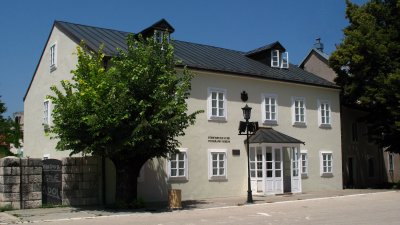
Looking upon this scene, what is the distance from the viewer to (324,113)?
29.0 meters

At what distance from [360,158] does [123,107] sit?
75.2 ft

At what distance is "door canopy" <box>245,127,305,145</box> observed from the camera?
23859mm

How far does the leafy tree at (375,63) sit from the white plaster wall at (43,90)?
16.0 metres

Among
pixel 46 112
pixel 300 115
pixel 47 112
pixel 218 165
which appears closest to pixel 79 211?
pixel 218 165

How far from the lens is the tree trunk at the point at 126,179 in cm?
1806

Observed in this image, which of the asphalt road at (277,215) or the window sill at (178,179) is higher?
the window sill at (178,179)

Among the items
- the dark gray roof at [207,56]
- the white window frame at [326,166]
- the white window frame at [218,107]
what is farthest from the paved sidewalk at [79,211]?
the white window frame at [326,166]

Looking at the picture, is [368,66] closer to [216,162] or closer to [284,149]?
[284,149]

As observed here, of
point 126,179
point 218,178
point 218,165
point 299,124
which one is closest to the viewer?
point 126,179

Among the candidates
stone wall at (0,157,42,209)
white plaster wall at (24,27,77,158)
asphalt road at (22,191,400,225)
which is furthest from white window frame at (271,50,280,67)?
stone wall at (0,157,42,209)

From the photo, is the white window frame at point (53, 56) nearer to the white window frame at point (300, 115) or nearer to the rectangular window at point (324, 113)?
the white window frame at point (300, 115)

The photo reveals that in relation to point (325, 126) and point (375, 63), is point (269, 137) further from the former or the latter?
point (375, 63)

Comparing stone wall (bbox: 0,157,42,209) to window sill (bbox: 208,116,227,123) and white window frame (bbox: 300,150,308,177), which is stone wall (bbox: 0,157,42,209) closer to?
window sill (bbox: 208,116,227,123)

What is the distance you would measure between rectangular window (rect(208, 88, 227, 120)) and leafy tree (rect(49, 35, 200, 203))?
17.6 feet
